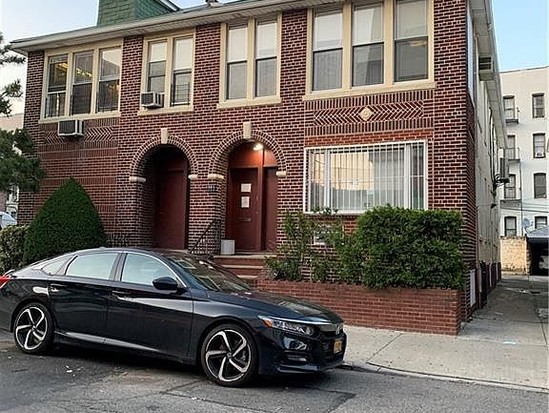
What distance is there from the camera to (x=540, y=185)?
122ft

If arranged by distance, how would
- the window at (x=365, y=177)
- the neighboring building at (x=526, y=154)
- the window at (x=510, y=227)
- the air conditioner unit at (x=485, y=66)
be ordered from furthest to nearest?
the window at (x=510, y=227) → the neighboring building at (x=526, y=154) → the air conditioner unit at (x=485, y=66) → the window at (x=365, y=177)

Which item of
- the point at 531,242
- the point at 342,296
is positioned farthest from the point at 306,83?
the point at 531,242

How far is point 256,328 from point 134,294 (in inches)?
65.9

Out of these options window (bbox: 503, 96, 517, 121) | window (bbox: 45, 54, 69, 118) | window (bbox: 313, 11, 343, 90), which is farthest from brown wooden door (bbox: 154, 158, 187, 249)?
window (bbox: 503, 96, 517, 121)

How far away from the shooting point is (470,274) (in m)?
11.8

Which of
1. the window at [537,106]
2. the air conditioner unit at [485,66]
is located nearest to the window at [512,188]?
the window at [537,106]

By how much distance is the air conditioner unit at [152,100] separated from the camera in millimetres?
13820

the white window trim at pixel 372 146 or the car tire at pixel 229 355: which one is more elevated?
the white window trim at pixel 372 146

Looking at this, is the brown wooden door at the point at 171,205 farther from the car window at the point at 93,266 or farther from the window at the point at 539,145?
the window at the point at 539,145

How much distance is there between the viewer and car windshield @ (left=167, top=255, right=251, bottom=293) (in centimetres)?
671

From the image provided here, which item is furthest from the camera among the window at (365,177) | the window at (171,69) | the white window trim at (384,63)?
the window at (171,69)

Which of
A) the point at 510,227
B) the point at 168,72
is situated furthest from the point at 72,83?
the point at 510,227

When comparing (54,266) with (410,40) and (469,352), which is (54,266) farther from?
(410,40)

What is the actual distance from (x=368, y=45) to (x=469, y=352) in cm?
693
